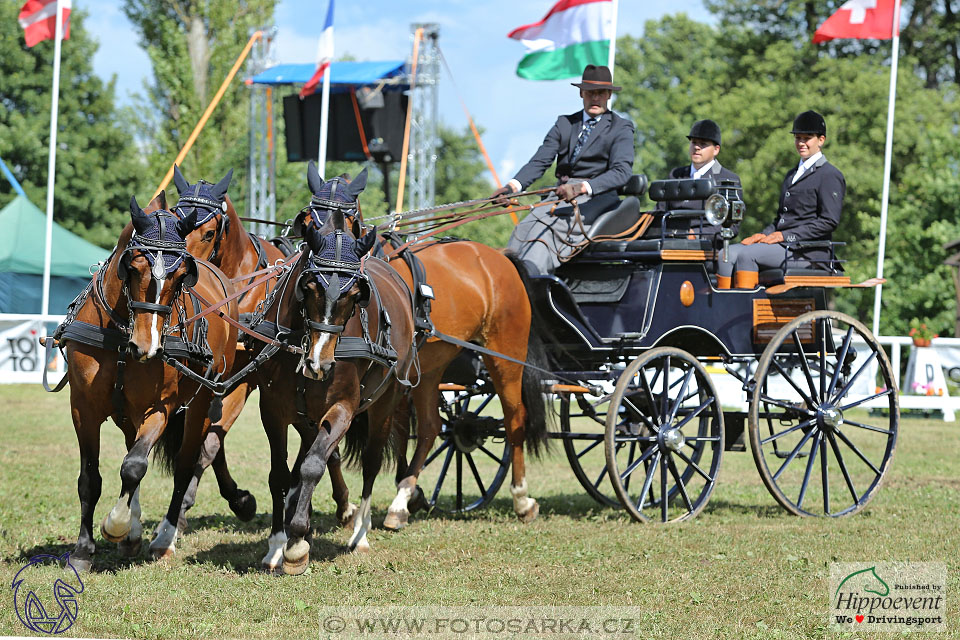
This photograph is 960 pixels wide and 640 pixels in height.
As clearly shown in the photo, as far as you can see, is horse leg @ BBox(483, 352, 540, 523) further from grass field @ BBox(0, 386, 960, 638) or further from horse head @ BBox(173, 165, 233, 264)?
horse head @ BBox(173, 165, 233, 264)

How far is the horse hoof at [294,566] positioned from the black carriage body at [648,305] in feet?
9.78

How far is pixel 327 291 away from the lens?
561 centimetres

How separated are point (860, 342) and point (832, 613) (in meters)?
12.5

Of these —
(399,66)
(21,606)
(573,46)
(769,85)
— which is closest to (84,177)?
(399,66)

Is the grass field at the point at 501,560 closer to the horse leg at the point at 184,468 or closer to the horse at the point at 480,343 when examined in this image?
A: the horse leg at the point at 184,468

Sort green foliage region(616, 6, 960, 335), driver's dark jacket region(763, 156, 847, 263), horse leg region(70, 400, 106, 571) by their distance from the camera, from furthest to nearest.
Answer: green foliage region(616, 6, 960, 335), driver's dark jacket region(763, 156, 847, 263), horse leg region(70, 400, 106, 571)

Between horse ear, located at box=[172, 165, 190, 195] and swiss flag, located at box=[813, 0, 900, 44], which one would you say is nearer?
horse ear, located at box=[172, 165, 190, 195]

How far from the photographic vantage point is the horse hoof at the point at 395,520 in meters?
7.53

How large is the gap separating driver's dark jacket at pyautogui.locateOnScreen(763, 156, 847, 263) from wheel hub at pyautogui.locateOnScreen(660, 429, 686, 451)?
1700mm

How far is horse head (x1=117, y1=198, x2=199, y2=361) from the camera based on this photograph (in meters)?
5.43

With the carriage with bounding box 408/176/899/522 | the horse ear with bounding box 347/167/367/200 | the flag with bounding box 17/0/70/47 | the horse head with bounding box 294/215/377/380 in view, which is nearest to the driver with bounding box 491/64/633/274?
the carriage with bounding box 408/176/899/522

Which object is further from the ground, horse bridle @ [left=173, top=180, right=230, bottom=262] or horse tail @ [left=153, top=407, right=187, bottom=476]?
horse bridle @ [left=173, top=180, right=230, bottom=262]

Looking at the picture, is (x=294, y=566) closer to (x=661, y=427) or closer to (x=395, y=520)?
(x=395, y=520)

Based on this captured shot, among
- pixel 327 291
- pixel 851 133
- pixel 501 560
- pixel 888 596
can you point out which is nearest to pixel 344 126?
pixel 851 133
